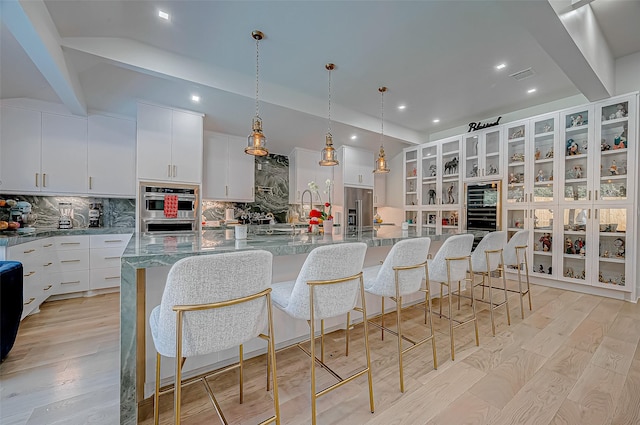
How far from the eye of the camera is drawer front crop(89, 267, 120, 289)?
3426 mm

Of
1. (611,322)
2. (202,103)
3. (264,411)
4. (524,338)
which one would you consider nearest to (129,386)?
(264,411)

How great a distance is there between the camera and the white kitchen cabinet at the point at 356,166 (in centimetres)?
533

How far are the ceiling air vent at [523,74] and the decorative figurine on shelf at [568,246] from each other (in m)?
2.40

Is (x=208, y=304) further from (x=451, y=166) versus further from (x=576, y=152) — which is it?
(x=451, y=166)

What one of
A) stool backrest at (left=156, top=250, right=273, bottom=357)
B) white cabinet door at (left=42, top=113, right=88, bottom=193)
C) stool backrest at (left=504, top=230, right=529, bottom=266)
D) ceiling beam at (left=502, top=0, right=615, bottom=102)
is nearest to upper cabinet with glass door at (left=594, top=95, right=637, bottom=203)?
ceiling beam at (left=502, top=0, right=615, bottom=102)

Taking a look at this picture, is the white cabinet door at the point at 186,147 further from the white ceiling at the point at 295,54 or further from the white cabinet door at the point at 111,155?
the white cabinet door at the point at 111,155

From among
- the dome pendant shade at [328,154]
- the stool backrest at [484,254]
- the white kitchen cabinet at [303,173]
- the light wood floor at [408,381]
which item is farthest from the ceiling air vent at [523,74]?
the white kitchen cabinet at [303,173]

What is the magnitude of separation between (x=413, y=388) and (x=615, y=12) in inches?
162

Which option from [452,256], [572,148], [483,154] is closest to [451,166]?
[483,154]

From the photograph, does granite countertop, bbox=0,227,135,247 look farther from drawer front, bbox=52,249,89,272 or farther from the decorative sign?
the decorative sign

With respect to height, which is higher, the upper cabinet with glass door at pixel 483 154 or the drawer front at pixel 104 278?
the upper cabinet with glass door at pixel 483 154

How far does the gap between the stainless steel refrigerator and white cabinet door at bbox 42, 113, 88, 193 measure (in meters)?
4.17

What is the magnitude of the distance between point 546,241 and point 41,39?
6234 millimetres

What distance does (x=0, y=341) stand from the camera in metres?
1.86
